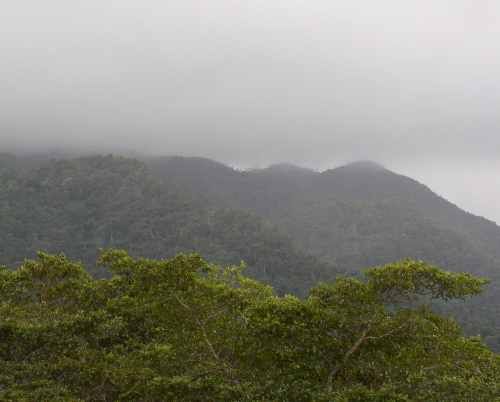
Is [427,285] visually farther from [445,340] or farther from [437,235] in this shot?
[437,235]

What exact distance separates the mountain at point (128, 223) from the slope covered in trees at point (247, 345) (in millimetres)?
93591

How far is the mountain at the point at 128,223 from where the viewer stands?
118 meters

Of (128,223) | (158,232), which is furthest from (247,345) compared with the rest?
(128,223)

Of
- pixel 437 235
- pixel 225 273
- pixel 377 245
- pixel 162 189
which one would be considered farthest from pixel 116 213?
pixel 225 273

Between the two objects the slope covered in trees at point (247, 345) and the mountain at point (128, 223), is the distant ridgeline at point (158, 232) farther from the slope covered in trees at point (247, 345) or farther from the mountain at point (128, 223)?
the slope covered in trees at point (247, 345)

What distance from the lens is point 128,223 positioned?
134m

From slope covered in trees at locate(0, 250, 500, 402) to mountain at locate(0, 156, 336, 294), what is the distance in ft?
307

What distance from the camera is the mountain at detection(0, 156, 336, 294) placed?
11781 cm

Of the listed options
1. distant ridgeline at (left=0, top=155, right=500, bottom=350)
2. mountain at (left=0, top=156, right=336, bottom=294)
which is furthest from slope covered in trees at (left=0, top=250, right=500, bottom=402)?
mountain at (left=0, top=156, right=336, bottom=294)

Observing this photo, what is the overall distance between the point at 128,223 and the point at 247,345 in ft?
406

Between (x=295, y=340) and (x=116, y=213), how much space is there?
12948 cm

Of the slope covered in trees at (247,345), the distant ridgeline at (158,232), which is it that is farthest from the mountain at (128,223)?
the slope covered in trees at (247,345)

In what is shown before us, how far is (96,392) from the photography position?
1437 cm

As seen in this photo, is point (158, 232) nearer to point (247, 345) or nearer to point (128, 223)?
point (128, 223)
